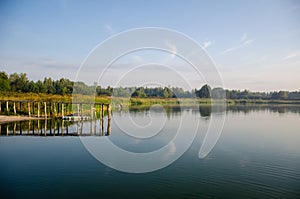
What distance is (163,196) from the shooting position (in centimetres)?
795

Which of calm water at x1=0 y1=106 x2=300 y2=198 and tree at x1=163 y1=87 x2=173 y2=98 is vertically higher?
tree at x1=163 y1=87 x2=173 y2=98

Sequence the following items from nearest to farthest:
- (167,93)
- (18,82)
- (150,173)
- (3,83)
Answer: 1. (150,173)
2. (3,83)
3. (18,82)
4. (167,93)

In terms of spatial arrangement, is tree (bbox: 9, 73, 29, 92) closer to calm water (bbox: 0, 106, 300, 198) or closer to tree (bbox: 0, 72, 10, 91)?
tree (bbox: 0, 72, 10, 91)

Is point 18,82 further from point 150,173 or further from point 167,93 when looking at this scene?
point 150,173

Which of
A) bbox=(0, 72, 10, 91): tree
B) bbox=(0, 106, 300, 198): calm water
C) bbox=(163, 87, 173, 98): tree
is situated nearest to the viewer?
bbox=(0, 106, 300, 198): calm water

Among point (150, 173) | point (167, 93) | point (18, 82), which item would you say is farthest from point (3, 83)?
point (150, 173)

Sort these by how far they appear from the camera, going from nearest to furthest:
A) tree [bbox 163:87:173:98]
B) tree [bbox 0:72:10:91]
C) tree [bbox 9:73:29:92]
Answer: tree [bbox 0:72:10:91] → tree [bbox 9:73:29:92] → tree [bbox 163:87:173:98]

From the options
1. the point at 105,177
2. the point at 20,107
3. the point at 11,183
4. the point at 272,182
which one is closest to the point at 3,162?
the point at 11,183

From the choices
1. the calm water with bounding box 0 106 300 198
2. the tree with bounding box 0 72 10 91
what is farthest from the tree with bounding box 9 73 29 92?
the calm water with bounding box 0 106 300 198

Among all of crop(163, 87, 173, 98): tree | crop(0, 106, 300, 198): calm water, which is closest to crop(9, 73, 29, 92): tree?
crop(163, 87, 173, 98): tree

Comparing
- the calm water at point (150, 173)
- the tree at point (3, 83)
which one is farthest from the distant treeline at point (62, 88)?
the calm water at point (150, 173)

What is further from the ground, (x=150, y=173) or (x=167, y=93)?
(x=167, y=93)

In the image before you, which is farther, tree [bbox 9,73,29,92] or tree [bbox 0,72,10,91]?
tree [bbox 9,73,29,92]

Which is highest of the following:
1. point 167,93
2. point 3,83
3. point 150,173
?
point 3,83
